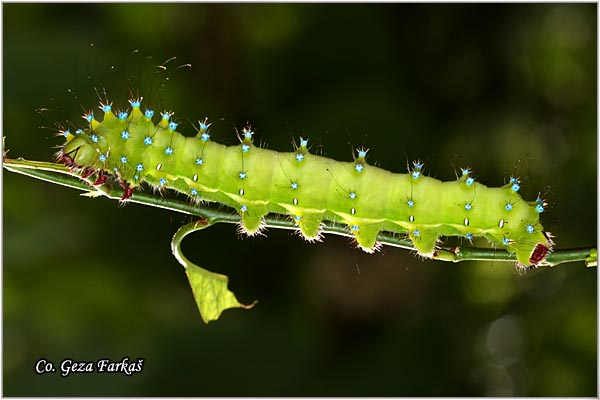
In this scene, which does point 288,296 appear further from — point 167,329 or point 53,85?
point 53,85

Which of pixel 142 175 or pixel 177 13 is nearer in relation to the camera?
pixel 142 175

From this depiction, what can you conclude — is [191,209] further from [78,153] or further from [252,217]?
[78,153]

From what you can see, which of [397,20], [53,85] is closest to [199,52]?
[53,85]

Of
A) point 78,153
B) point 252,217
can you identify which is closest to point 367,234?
point 252,217

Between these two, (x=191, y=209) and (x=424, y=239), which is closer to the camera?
(x=191, y=209)

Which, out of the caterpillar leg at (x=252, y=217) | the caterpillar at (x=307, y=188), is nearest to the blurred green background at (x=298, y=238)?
the caterpillar at (x=307, y=188)

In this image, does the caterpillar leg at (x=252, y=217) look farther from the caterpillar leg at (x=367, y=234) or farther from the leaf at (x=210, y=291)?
the caterpillar leg at (x=367, y=234)

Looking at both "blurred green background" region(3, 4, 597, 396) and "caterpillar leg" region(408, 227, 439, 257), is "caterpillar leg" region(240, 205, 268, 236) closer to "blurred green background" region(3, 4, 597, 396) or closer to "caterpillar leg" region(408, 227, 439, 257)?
"caterpillar leg" region(408, 227, 439, 257)
